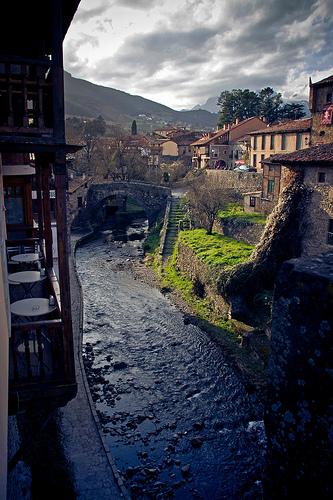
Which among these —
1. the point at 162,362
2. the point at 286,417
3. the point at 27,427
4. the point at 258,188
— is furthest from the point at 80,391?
the point at 258,188

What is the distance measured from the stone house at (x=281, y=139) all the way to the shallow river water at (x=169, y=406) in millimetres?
20884

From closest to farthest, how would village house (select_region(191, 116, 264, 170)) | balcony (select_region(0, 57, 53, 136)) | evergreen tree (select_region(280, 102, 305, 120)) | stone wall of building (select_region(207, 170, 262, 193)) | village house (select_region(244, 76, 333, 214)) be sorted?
balcony (select_region(0, 57, 53, 136)) < village house (select_region(244, 76, 333, 214)) < stone wall of building (select_region(207, 170, 262, 193)) < village house (select_region(191, 116, 264, 170)) < evergreen tree (select_region(280, 102, 305, 120))

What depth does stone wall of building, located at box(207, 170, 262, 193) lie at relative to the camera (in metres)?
35.6

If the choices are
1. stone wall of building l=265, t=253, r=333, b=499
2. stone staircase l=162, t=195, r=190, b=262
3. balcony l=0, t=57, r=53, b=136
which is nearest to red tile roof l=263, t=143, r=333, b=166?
stone staircase l=162, t=195, r=190, b=262

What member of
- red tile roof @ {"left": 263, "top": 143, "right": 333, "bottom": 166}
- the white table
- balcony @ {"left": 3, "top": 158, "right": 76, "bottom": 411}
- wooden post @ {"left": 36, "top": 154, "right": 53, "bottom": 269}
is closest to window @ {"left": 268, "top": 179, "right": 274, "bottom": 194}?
red tile roof @ {"left": 263, "top": 143, "right": 333, "bottom": 166}

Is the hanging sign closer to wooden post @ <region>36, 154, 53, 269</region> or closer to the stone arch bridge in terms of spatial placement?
the stone arch bridge

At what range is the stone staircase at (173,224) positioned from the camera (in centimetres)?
3341

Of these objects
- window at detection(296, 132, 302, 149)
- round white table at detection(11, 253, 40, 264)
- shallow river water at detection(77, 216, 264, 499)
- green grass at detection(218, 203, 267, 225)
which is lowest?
shallow river water at detection(77, 216, 264, 499)

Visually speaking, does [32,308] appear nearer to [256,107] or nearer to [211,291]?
[211,291]

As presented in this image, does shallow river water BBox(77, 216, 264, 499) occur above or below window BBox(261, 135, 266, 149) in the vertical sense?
below

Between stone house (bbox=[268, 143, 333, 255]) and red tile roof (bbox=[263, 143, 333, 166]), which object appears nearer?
red tile roof (bbox=[263, 143, 333, 166])

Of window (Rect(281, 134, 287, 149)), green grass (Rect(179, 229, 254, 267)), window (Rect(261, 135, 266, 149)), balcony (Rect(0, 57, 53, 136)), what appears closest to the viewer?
balcony (Rect(0, 57, 53, 136))

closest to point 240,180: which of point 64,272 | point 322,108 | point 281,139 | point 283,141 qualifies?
point 283,141

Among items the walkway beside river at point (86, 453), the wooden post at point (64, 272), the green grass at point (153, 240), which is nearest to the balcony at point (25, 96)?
the wooden post at point (64, 272)
